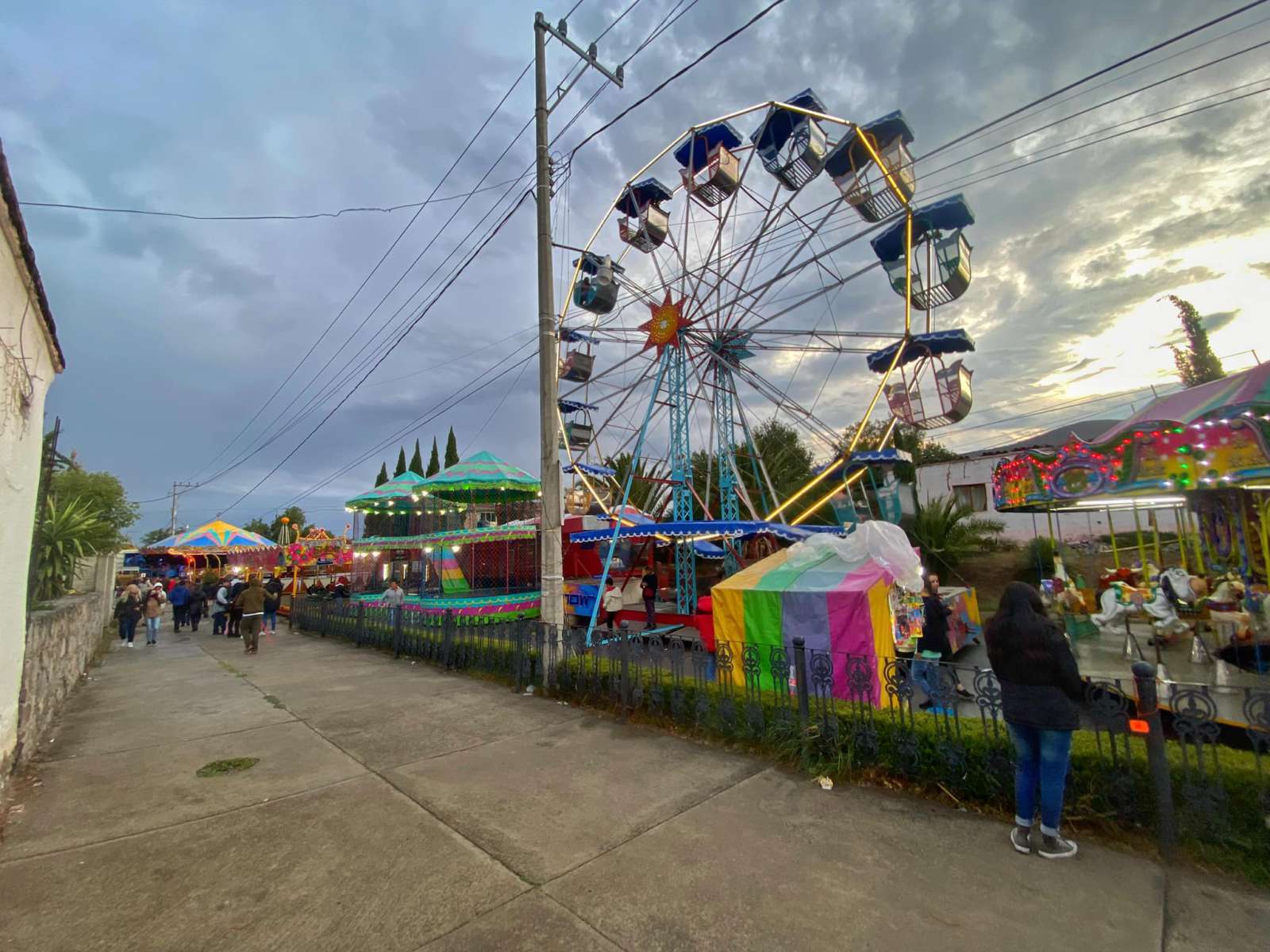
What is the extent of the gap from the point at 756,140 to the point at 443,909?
1512 centimetres

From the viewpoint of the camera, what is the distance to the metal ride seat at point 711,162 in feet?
45.2

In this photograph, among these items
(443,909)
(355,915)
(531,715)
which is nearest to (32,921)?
(355,915)

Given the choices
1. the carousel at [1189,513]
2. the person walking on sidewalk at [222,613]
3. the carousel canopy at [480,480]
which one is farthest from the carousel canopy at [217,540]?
the carousel at [1189,513]

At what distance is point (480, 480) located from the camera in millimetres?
17156

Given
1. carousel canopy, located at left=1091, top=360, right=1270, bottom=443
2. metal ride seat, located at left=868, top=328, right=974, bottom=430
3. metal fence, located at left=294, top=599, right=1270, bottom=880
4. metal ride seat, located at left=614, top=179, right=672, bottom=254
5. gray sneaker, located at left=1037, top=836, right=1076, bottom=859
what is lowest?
gray sneaker, located at left=1037, top=836, right=1076, bottom=859

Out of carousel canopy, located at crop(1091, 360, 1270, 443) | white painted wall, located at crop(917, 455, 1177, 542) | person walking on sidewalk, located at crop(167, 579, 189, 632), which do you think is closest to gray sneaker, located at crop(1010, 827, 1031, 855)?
carousel canopy, located at crop(1091, 360, 1270, 443)

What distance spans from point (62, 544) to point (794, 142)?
15536 mm

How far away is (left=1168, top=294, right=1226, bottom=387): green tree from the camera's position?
84.3 ft

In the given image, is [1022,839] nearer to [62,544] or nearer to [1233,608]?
[1233,608]

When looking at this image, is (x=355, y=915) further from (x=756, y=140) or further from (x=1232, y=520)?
(x=756, y=140)

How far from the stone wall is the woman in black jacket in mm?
6919

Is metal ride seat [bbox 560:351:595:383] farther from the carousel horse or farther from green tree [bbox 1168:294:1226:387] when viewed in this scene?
green tree [bbox 1168:294:1226:387]

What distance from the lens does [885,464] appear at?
45.2 feet

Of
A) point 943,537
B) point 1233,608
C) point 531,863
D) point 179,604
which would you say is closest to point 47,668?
point 531,863
